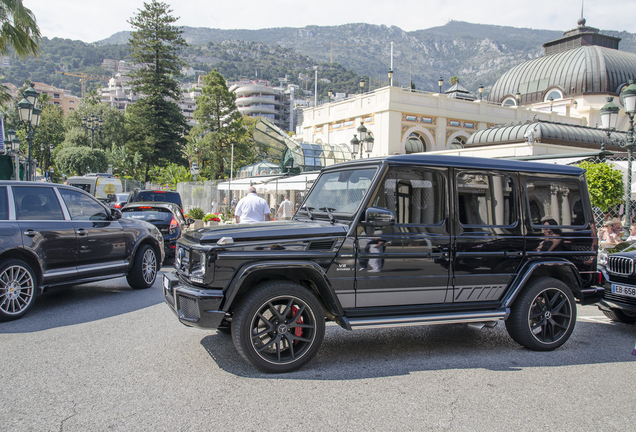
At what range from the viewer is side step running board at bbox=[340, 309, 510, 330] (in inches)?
175

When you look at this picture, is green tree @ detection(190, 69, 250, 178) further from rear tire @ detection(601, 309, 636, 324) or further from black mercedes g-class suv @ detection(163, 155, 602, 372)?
black mercedes g-class suv @ detection(163, 155, 602, 372)

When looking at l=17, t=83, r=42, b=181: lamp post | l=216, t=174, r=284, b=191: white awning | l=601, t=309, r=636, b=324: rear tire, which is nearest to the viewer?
l=601, t=309, r=636, b=324: rear tire

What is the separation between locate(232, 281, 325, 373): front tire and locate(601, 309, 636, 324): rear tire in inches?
201

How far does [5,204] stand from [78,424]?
435 centimetres

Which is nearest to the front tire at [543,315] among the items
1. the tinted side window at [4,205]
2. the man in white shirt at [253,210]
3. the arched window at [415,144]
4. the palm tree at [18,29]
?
the man in white shirt at [253,210]

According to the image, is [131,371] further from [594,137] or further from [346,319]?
[594,137]

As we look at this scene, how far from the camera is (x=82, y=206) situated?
7.55 m

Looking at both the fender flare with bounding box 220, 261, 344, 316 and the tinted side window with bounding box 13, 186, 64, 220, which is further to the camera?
the tinted side window with bounding box 13, 186, 64, 220

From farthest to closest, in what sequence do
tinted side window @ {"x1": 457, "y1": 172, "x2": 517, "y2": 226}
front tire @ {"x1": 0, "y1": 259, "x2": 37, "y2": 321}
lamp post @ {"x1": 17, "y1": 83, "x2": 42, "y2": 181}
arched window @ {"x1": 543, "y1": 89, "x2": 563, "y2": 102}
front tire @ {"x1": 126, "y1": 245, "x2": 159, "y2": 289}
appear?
arched window @ {"x1": 543, "y1": 89, "x2": 563, "y2": 102}, lamp post @ {"x1": 17, "y1": 83, "x2": 42, "y2": 181}, front tire @ {"x1": 126, "y1": 245, "x2": 159, "y2": 289}, front tire @ {"x1": 0, "y1": 259, "x2": 37, "y2": 321}, tinted side window @ {"x1": 457, "y1": 172, "x2": 517, "y2": 226}

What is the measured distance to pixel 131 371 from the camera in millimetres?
4363

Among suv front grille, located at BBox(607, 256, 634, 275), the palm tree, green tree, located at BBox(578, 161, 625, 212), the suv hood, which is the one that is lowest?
suv front grille, located at BBox(607, 256, 634, 275)

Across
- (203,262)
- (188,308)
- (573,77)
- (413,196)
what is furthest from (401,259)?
(573,77)

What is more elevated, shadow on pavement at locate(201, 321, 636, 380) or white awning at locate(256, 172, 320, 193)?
white awning at locate(256, 172, 320, 193)

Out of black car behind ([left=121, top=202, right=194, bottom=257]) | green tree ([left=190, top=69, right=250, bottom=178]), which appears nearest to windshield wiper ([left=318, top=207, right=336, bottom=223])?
black car behind ([left=121, top=202, right=194, bottom=257])
